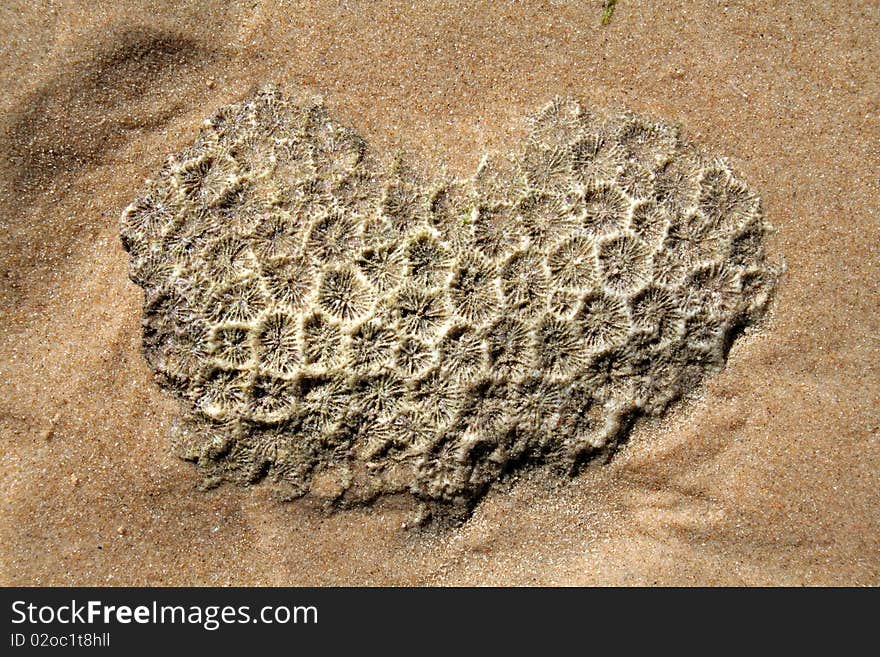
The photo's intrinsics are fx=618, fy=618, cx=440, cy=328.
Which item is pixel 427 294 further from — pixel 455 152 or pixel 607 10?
pixel 607 10

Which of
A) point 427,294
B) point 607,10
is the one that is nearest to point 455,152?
point 427,294

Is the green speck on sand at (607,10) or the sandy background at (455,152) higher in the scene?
the green speck on sand at (607,10)

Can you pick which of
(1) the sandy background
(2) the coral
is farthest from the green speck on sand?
(2) the coral

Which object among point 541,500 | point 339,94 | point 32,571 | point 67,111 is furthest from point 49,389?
point 541,500

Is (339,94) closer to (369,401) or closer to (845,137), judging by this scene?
(369,401)

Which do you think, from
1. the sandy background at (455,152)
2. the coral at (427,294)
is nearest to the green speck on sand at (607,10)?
the sandy background at (455,152)

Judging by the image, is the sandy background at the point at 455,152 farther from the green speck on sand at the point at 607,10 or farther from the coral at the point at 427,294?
the coral at the point at 427,294
